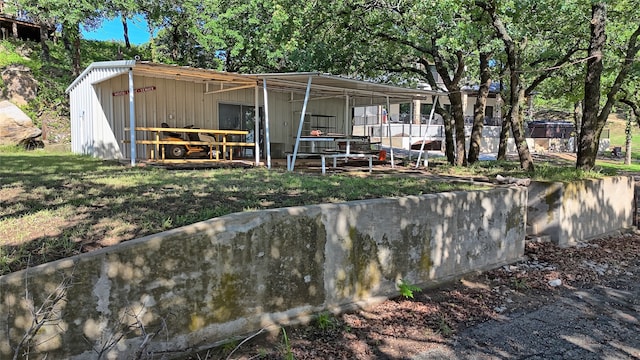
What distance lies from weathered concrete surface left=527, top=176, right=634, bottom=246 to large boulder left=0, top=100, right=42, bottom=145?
53.6 feet

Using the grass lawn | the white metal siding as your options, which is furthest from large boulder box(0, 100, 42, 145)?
the grass lawn

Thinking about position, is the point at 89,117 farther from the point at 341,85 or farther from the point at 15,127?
the point at 341,85

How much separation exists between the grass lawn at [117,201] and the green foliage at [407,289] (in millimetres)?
1273

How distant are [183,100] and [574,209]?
10328 millimetres

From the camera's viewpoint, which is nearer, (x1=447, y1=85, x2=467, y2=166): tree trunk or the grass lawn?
the grass lawn

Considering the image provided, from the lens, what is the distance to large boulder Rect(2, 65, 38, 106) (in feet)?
59.4

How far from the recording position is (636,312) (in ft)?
15.9

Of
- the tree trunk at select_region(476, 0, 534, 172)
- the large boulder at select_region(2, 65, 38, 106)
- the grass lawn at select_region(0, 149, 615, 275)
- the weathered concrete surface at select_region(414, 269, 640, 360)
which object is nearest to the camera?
the grass lawn at select_region(0, 149, 615, 275)

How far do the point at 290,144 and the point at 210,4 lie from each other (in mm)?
Result: 7068

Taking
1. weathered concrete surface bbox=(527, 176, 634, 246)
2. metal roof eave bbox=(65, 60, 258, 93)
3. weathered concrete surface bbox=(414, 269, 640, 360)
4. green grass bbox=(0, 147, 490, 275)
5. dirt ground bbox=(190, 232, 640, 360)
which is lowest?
weathered concrete surface bbox=(414, 269, 640, 360)

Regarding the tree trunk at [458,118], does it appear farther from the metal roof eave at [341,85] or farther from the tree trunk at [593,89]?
the tree trunk at [593,89]

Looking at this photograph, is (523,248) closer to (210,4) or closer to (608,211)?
(608,211)

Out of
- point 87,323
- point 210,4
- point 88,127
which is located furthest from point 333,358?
point 210,4

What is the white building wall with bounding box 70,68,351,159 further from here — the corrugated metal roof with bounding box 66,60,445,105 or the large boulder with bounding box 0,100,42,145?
the large boulder with bounding box 0,100,42,145
